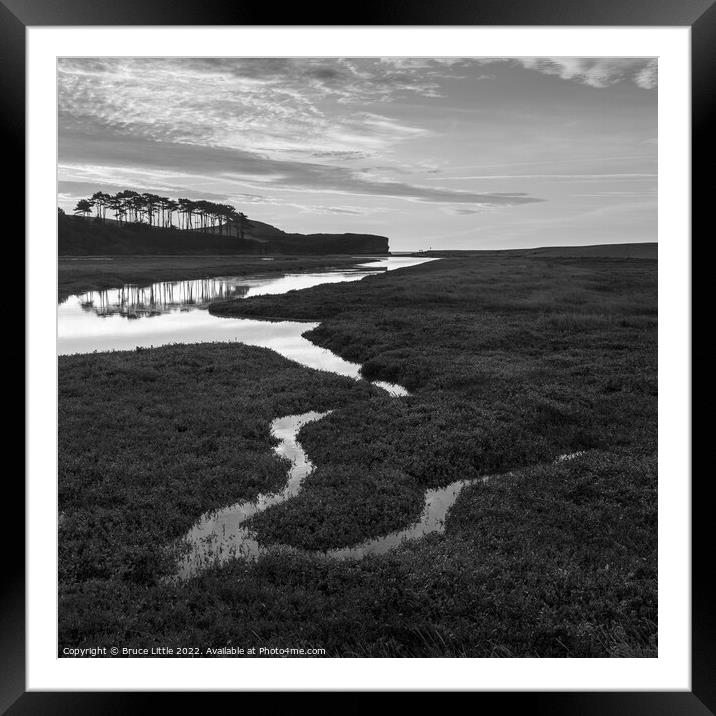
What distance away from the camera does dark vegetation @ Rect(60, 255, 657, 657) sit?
313 inches

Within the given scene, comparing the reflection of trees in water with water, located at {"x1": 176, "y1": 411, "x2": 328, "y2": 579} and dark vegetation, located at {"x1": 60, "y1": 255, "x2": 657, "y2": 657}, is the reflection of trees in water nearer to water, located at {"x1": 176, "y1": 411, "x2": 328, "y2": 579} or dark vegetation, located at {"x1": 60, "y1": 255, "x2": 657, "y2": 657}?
dark vegetation, located at {"x1": 60, "y1": 255, "x2": 657, "y2": 657}

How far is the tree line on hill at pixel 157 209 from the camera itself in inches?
2226

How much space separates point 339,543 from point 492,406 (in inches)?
328

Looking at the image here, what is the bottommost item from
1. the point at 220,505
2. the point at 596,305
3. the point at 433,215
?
the point at 220,505

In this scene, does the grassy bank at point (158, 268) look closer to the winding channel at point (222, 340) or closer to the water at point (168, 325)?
the winding channel at point (222, 340)

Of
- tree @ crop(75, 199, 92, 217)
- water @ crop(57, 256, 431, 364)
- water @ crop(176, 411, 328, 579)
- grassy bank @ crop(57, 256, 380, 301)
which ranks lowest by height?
water @ crop(176, 411, 328, 579)

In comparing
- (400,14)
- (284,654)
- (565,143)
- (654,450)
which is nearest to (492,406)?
(654,450)

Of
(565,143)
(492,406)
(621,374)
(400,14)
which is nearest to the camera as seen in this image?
(400,14)

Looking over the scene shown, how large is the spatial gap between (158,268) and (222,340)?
42.3m

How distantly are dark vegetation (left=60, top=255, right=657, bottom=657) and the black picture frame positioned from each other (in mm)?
826

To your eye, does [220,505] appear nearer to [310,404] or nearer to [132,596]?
[132,596]

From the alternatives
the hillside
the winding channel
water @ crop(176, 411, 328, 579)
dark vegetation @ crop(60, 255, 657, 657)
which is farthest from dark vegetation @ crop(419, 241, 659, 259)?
water @ crop(176, 411, 328, 579)

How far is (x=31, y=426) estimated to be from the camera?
7.16m

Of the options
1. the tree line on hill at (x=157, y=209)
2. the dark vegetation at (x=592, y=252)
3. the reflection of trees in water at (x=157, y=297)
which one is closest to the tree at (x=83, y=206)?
the tree line on hill at (x=157, y=209)
